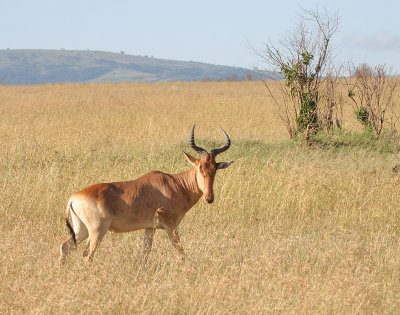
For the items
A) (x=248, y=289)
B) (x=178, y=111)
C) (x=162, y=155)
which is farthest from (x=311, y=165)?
(x=178, y=111)

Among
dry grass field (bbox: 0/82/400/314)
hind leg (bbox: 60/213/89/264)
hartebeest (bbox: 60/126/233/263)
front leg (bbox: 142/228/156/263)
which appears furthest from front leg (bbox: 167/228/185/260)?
hind leg (bbox: 60/213/89/264)

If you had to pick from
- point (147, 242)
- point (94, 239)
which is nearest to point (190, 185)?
point (147, 242)

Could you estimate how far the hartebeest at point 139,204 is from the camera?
696 cm

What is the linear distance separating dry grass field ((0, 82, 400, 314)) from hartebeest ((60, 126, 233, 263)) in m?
0.22

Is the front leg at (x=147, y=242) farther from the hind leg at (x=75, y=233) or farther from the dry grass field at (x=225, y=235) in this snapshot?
the hind leg at (x=75, y=233)

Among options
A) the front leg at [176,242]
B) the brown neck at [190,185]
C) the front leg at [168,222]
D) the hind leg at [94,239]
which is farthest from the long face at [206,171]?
the hind leg at [94,239]

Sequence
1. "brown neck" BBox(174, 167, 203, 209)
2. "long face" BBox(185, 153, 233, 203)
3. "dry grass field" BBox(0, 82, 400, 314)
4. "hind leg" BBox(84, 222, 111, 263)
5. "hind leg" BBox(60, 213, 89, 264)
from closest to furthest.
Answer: "dry grass field" BBox(0, 82, 400, 314)
"hind leg" BBox(84, 222, 111, 263)
"hind leg" BBox(60, 213, 89, 264)
"long face" BBox(185, 153, 233, 203)
"brown neck" BBox(174, 167, 203, 209)

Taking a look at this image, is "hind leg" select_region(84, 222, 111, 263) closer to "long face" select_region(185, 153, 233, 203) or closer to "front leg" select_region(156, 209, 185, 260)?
"front leg" select_region(156, 209, 185, 260)

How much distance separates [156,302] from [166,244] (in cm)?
210

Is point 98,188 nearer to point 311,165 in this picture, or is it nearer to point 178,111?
point 311,165

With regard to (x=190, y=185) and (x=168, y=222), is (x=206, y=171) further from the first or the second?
(x=168, y=222)

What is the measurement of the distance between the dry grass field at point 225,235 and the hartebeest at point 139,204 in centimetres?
22

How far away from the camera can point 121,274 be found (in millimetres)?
6586

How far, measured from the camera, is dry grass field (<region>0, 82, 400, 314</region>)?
5.74 meters
